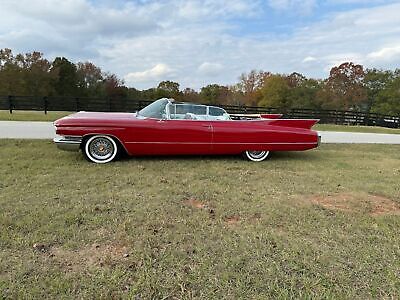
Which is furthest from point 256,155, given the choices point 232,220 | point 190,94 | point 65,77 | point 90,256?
point 190,94

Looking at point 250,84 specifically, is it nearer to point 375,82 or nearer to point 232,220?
A: point 375,82

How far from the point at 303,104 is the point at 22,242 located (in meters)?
42.2

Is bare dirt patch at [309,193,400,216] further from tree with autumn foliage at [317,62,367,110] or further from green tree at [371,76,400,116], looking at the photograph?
green tree at [371,76,400,116]

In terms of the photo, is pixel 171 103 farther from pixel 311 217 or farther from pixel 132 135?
pixel 311 217

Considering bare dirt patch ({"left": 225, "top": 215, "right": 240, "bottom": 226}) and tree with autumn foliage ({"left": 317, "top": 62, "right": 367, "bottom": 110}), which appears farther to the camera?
tree with autumn foliage ({"left": 317, "top": 62, "right": 367, "bottom": 110})

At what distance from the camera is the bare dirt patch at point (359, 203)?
12.2ft

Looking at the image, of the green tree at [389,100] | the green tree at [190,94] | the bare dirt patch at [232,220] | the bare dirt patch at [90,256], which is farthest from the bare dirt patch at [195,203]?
the green tree at [190,94]

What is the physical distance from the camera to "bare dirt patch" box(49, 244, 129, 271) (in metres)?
2.39

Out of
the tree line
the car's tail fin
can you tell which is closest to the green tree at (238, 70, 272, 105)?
the tree line

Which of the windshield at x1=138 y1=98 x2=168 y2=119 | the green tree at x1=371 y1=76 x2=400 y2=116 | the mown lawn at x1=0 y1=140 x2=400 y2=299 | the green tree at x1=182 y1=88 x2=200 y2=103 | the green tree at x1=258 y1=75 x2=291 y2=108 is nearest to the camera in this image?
the mown lawn at x1=0 y1=140 x2=400 y2=299

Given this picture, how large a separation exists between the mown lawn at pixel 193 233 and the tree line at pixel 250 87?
37.2 metres

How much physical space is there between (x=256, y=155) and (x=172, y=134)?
1.75m

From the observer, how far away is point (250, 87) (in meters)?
51.5

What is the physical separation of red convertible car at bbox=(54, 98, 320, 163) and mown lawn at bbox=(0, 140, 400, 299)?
441 mm
